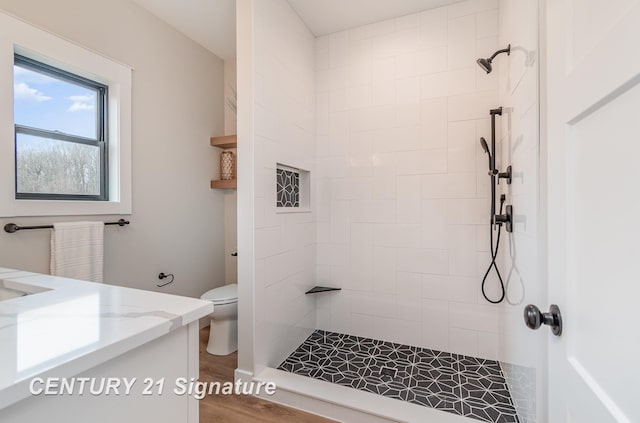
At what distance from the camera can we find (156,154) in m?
2.35

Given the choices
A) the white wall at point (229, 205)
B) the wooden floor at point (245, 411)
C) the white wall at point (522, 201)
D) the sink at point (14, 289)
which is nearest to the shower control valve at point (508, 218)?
the white wall at point (522, 201)

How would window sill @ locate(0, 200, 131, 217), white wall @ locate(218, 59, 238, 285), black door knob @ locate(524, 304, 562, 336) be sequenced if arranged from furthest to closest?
white wall @ locate(218, 59, 238, 285)
window sill @ locate(0, 200, 131, 217)
black door knob @ locate(524, 304, 562, 336)

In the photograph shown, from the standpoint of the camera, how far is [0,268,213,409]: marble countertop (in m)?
0.47

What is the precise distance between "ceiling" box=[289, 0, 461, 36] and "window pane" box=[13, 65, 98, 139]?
66.2 inches

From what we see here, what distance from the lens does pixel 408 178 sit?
233 centimetres

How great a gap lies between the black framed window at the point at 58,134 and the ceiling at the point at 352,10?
1.67m

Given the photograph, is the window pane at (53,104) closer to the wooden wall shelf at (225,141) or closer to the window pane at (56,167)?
the window pane at (56,167)

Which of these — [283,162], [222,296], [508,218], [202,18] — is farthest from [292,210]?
[202,18]

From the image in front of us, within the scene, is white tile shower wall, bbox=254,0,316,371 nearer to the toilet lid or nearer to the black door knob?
the toilet lid

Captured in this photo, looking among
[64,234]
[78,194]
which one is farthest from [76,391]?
[78,194]

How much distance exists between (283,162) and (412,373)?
1.74 metres

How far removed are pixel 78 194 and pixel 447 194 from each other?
2.65 m

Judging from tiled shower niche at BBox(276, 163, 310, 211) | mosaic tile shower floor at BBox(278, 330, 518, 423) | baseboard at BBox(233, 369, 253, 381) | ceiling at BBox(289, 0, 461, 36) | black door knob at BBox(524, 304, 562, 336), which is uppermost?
ceiling at BBox(289, 0, 461, 36)

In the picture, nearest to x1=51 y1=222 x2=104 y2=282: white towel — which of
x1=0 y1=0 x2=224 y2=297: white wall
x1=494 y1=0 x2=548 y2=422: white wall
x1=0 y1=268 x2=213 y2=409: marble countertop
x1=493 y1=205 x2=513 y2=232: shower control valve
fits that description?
x1=0 y1=0 x2=224 y2=297: white wall
